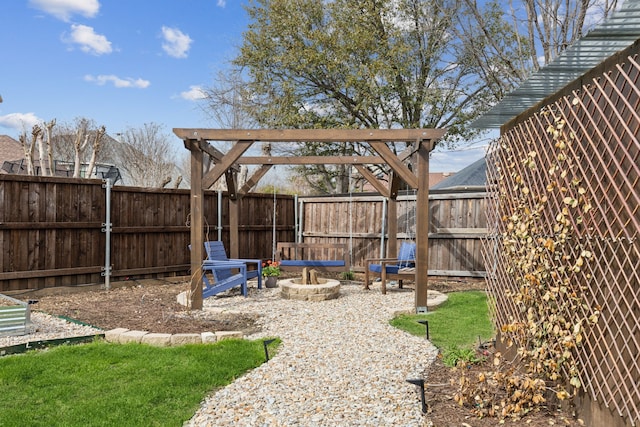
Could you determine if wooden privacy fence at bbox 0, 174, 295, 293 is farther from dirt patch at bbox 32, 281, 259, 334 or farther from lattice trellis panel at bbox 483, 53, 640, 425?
lattice trellis panel at bbox 483, 53, 640, 425

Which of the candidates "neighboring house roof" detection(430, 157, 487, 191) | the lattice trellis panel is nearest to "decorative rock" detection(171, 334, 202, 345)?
the lattice trellis panel

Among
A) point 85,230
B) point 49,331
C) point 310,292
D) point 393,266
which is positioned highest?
point 85,230

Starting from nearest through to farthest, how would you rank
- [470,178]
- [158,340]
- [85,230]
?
[158,340], [85,230], [470,178]

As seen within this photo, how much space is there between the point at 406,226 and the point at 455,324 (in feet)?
15.1

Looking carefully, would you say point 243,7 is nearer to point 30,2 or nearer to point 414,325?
point 30,2

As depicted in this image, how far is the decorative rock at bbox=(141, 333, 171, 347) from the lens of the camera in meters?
4.44

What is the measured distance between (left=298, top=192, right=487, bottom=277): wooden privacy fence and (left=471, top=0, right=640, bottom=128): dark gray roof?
5.55m

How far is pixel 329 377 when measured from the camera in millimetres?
3639

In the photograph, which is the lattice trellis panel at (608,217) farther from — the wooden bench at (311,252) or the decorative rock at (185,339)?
the wooden bench at (311,252)

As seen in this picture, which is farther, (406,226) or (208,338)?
(406,226)

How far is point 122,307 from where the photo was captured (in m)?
6.18

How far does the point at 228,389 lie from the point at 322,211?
7.62 m

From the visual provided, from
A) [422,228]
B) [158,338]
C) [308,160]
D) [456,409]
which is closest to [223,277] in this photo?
[308,160]

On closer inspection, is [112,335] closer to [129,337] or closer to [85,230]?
[129,337]
